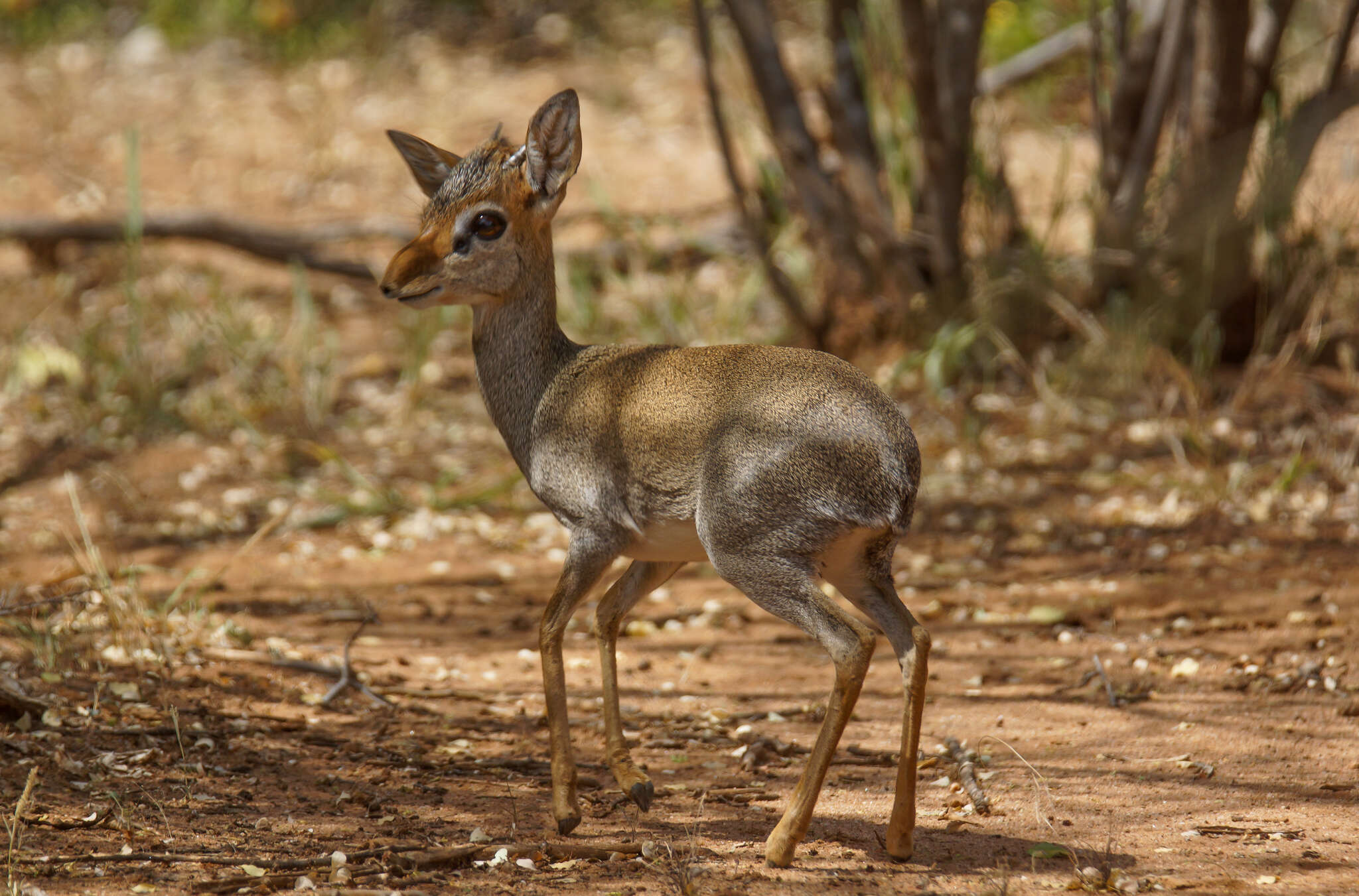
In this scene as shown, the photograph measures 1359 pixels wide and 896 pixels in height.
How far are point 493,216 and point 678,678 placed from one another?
208cm

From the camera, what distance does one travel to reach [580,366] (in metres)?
3.90

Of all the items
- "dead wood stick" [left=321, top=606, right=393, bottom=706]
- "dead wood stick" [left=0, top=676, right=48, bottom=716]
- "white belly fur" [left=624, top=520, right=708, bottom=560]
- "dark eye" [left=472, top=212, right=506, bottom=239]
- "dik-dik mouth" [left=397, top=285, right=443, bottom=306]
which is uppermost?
"dark eye" [left=472, top=212, right=506, bottom=239]

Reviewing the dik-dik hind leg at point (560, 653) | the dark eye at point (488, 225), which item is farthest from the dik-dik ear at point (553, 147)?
the dik-dik hind leg at point (560, 653)

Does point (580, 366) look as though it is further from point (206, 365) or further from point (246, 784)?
point (206, 365)

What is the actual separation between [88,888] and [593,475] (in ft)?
5.19

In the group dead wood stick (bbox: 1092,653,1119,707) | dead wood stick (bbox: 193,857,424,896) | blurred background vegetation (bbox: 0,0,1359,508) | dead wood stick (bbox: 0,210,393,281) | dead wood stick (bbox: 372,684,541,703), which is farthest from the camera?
dead wood stick (bbox: 0,210,393,281)

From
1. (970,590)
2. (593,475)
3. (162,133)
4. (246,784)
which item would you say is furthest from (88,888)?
(162,133)

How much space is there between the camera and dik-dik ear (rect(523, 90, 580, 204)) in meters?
3.62

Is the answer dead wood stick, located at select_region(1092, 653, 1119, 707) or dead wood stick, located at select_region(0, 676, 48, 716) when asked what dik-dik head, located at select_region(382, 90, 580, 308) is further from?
dead wood stick, located at select_region(1092, 653, 1119, 707)

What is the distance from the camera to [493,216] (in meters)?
3.67

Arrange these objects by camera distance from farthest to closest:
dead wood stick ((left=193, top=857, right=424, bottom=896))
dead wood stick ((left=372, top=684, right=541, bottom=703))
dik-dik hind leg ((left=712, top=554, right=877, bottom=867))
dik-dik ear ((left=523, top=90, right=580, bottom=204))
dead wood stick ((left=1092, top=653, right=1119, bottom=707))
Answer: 1. dead wood stick ((left=372, top=684, right=541, bottom=703))
2. dead wood stick ((left=1092, top=653, right=1119, bottom=707))
3. dik-dik ear ((left=523, top=90, right=580, bottom=204))
4. dik-dik hind leg ((left=712, top=554, right=877, bottom=867))
5. dead wood stick ((left=193, top=857, right=424, bottom=896))

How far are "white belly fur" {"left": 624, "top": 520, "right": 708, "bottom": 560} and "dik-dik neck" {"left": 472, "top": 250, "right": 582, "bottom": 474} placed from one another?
1.49 ft

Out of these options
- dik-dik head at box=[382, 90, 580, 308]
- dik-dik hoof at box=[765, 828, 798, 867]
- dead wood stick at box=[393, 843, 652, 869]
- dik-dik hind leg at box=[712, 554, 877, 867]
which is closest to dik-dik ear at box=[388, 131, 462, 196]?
dik-dik head at box=[382, 90, 580, 308]

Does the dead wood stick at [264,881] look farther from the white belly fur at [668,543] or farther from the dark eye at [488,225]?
the dark eye at [488,225]
